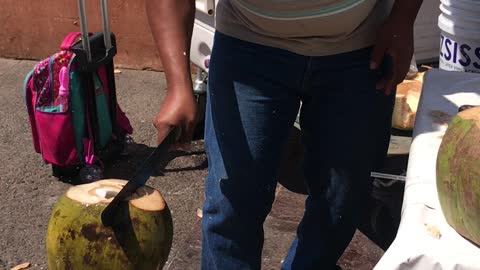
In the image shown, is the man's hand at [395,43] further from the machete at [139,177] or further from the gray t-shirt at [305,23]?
the machete at [139,177]

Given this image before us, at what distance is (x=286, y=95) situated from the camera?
1.99m

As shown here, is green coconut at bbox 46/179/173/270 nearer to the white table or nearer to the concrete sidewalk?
the white table

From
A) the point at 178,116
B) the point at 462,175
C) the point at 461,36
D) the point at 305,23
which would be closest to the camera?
the point at 462,175

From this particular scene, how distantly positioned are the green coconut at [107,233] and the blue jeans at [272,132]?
0.26 meters

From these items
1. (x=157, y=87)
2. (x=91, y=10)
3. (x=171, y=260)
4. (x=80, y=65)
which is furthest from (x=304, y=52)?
(x=91, y=10)

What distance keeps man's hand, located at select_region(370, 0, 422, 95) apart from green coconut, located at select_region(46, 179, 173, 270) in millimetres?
739

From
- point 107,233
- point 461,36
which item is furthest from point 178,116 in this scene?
point 461,36

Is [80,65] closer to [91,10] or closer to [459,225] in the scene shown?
[91,10]

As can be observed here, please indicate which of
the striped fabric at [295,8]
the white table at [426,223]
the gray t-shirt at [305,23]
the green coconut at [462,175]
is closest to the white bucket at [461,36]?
the white table at [426,223]

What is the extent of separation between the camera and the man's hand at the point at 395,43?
1.98 m

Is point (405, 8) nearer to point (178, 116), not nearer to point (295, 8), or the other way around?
point (295, 8)

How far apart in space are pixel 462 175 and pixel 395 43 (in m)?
0.71

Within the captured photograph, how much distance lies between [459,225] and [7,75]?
450 centimetres

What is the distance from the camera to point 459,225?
4.72 feet
